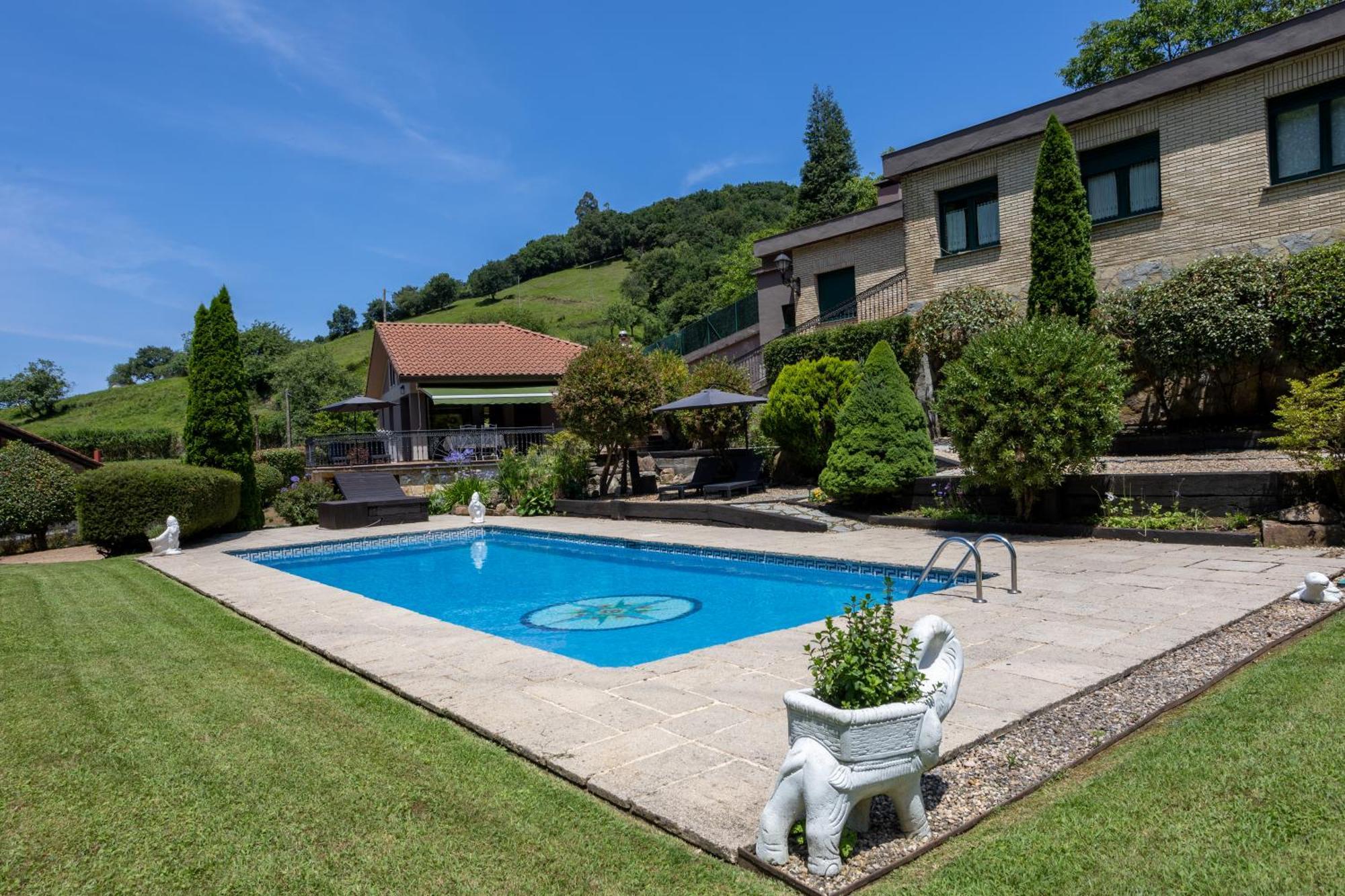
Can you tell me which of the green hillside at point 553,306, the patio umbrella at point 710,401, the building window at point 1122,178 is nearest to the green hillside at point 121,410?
the green hillside at point 553,306

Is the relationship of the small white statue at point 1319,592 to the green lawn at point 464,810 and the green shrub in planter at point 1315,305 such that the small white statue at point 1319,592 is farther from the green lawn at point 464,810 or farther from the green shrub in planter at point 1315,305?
the green shrub in planter at point 1315,305

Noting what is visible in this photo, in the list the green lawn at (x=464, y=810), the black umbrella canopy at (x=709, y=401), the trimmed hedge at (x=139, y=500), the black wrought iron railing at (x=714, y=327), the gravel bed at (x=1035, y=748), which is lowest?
the gravel bed at (x=1035, y=748)

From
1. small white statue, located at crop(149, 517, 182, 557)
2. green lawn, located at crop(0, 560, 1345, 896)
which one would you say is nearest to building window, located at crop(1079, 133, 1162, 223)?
green lawn, located at crop(0, 560, 1345, 896)

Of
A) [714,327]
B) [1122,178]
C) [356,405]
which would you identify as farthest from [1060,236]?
[356,405]

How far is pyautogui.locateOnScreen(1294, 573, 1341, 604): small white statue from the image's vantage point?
6039 millimetres

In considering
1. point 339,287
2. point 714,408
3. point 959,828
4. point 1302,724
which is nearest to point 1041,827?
point 959,828

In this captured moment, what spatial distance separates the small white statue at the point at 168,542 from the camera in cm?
1318

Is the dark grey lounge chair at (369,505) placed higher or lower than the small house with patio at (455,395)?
lower

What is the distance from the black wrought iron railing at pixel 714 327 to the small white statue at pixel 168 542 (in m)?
19.6

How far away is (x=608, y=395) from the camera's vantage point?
633 inches

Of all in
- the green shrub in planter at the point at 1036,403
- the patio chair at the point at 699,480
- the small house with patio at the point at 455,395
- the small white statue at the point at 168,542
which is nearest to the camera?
the green shrub in planter at the point at 1036,403

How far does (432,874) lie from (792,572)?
8047mm

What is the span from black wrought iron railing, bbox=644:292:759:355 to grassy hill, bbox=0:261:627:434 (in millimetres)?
21225

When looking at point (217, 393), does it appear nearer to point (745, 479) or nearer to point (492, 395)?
point (745, 479)
